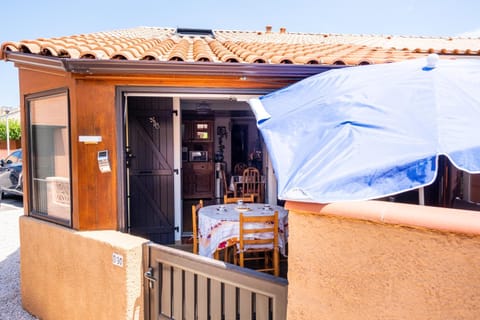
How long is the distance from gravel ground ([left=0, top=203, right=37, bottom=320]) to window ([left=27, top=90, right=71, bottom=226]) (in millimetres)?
1344

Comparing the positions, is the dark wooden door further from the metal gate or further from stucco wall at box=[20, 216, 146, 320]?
the metal gate

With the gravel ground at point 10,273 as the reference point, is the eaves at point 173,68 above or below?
above

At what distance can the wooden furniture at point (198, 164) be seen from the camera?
1048cm

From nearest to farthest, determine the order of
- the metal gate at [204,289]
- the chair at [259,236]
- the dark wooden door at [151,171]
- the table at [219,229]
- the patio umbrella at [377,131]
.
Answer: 1. the patio umbrella at [377,131]
2. the metal gate at [204,289]
3. the chair at [259,236]
4. the table at [219,229]
5. the dark wooden door at [151,171]

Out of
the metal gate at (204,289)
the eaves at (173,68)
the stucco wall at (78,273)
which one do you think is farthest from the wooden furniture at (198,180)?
the metal gate at (204,289)

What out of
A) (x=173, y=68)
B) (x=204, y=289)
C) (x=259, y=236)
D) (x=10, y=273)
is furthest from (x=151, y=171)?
(x=204, y=289)

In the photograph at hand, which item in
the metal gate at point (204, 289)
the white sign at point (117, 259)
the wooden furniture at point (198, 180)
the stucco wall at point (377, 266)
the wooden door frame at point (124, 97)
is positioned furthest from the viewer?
the wooden furniture at point (198, 180)

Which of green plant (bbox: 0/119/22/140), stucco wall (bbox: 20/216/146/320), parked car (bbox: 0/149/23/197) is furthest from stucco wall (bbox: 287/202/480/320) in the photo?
green plant (bbox: 0/119/22/140)

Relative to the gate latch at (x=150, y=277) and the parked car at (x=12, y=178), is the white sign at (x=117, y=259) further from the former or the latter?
the parked car at (x=12, y=178)

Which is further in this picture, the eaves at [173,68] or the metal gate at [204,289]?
the eaves at [173,68]

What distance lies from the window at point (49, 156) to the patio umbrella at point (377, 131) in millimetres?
2456

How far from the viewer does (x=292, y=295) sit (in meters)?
1.98

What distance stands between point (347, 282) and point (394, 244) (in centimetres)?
34

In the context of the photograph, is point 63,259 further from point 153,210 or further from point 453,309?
point 453,309
